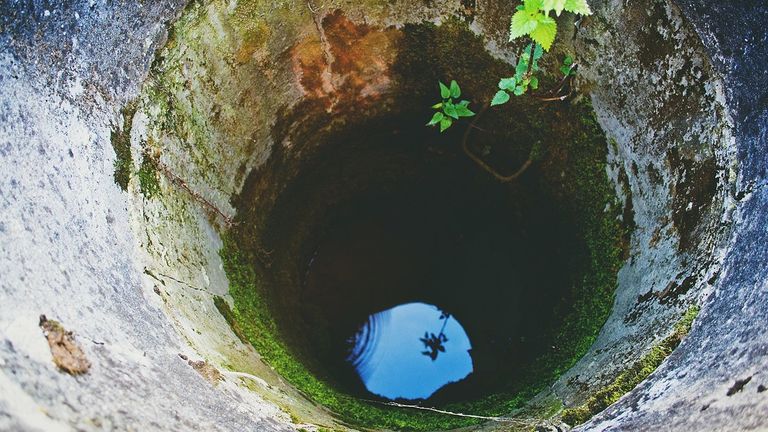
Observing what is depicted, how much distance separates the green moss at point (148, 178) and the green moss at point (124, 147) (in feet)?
0.22


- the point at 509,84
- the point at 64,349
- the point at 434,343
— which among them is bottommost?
the point at 64,349

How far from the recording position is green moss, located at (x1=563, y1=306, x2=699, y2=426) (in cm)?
189

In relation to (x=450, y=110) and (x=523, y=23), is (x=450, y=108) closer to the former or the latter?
(x=450, y=110)

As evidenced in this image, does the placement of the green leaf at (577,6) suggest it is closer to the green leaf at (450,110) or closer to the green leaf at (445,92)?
the green leaf at (445,92)

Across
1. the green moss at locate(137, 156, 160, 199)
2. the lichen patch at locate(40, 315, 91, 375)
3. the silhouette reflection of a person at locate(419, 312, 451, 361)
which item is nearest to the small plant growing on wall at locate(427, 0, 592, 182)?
the silhouette reflection of a person at locate(419, 312, 451, 361)

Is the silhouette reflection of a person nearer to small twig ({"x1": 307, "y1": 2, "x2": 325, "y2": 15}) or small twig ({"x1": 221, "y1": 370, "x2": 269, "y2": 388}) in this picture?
small twig ({"x1": 221, "y1": 370, "x2": 269, "y2": 388})

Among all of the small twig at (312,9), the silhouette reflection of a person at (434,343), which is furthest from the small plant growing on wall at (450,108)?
the silhouette reflection of a person at (434,343)

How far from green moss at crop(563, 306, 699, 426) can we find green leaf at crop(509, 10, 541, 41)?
3.95 ft

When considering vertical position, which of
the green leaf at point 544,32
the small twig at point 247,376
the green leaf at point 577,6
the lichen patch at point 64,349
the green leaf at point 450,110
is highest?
the green leaf at point 450,110

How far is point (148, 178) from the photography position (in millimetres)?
2312

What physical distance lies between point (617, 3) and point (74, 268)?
2.39 meters

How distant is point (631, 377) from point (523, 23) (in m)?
1.38

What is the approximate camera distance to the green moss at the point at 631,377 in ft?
6.19

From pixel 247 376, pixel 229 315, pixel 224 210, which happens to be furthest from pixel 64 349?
pixel 224 210
